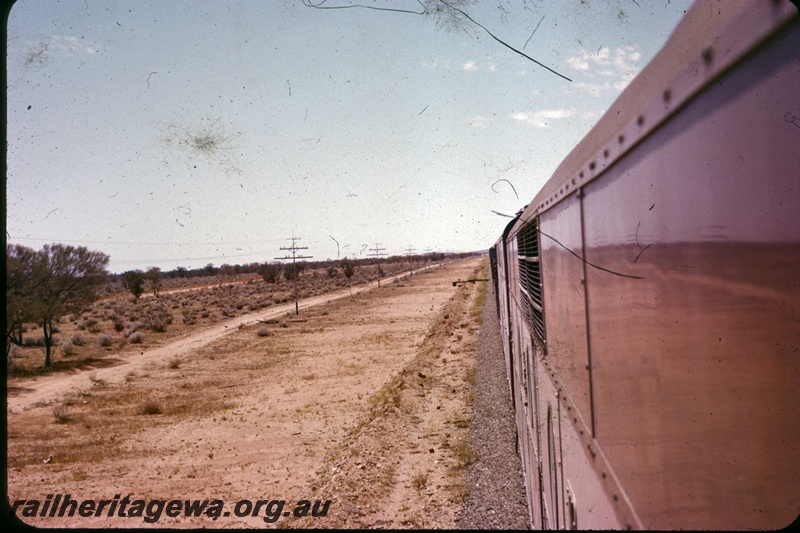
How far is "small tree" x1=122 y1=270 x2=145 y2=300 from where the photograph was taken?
55.9m

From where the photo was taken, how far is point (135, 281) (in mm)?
56719

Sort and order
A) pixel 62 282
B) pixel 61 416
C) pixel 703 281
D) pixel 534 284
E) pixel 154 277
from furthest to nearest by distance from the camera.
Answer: pixel 154 277 < pixel 62 282 < pixel 61 416 < pixel 534 284 < pixel 703 281

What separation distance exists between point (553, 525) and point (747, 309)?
2.38 m

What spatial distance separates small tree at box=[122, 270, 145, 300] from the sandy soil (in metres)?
37.6

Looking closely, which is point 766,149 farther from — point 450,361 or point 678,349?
point 450,361

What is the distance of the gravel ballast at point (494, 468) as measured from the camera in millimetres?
5819

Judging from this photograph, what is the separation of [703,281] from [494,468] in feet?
22.9

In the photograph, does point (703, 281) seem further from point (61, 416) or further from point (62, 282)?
point (62, 282)

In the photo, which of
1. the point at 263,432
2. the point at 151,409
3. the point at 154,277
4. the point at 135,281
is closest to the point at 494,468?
the point at 263,432

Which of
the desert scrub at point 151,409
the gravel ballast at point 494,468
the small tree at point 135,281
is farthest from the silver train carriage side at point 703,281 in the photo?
the small tree at point 135,281

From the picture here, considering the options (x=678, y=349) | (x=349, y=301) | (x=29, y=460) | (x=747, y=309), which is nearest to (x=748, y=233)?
(x=747, y=309)

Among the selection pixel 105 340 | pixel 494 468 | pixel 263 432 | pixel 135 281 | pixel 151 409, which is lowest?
pixel 263 432

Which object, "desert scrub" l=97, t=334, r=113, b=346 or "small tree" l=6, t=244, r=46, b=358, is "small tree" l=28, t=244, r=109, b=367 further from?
"desert scrub" l=97, t=334, r=113, b=346

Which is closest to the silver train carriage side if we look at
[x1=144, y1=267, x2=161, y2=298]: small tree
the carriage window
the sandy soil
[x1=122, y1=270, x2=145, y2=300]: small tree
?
the carriage window
